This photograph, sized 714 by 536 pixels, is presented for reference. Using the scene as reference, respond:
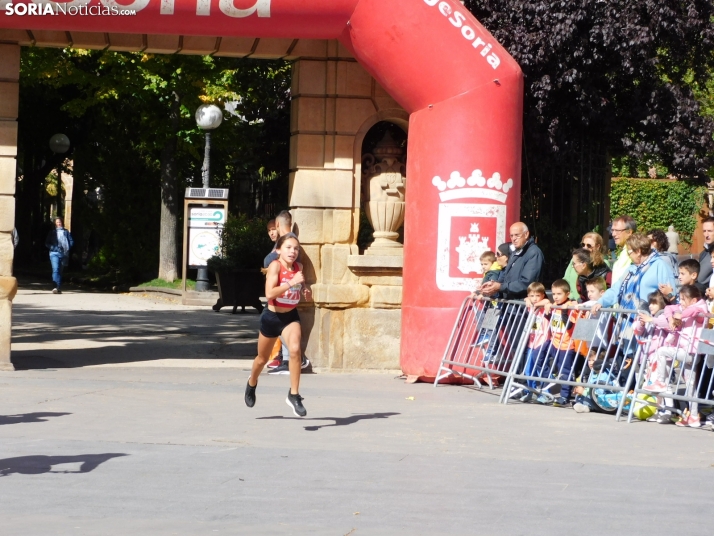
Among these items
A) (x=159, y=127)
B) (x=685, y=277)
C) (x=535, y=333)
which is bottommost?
(x=535, y=333)

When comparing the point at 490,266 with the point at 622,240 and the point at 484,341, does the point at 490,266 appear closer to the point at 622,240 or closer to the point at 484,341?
the point at 484,341

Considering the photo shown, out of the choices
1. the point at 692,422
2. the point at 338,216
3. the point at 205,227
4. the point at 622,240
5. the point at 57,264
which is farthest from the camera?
the point at 57,264

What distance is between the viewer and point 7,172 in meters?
12.6

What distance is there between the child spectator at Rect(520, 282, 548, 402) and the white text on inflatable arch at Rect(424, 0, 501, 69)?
7.56 ft

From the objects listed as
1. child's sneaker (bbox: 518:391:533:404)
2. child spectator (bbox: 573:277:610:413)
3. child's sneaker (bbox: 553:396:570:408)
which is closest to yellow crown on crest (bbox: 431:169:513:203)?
child spectator (bbox: 573:277:610:413)

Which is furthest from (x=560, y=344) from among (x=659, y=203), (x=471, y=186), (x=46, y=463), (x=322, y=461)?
(x=659, y=203)

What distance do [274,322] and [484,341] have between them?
9.47 ft

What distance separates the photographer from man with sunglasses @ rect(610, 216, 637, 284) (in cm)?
1134

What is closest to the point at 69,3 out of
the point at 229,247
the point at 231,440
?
the point at 231,440

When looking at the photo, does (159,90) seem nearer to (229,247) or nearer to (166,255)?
(166,255)

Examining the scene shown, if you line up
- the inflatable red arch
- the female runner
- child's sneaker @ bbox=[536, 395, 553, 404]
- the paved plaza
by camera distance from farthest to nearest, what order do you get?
1. the inflatable red arch
2. child's sneaker @ bbox=[536, 395, 553, 404]
3. the female runner
4. the paved plaza

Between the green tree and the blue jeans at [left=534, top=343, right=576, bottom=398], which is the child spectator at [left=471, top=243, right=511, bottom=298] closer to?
the blue jeans at [left=534, top=343, right=576, bottom=398]

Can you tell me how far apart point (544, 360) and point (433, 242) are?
6.12 ft

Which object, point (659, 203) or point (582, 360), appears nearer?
point (582, 360)
